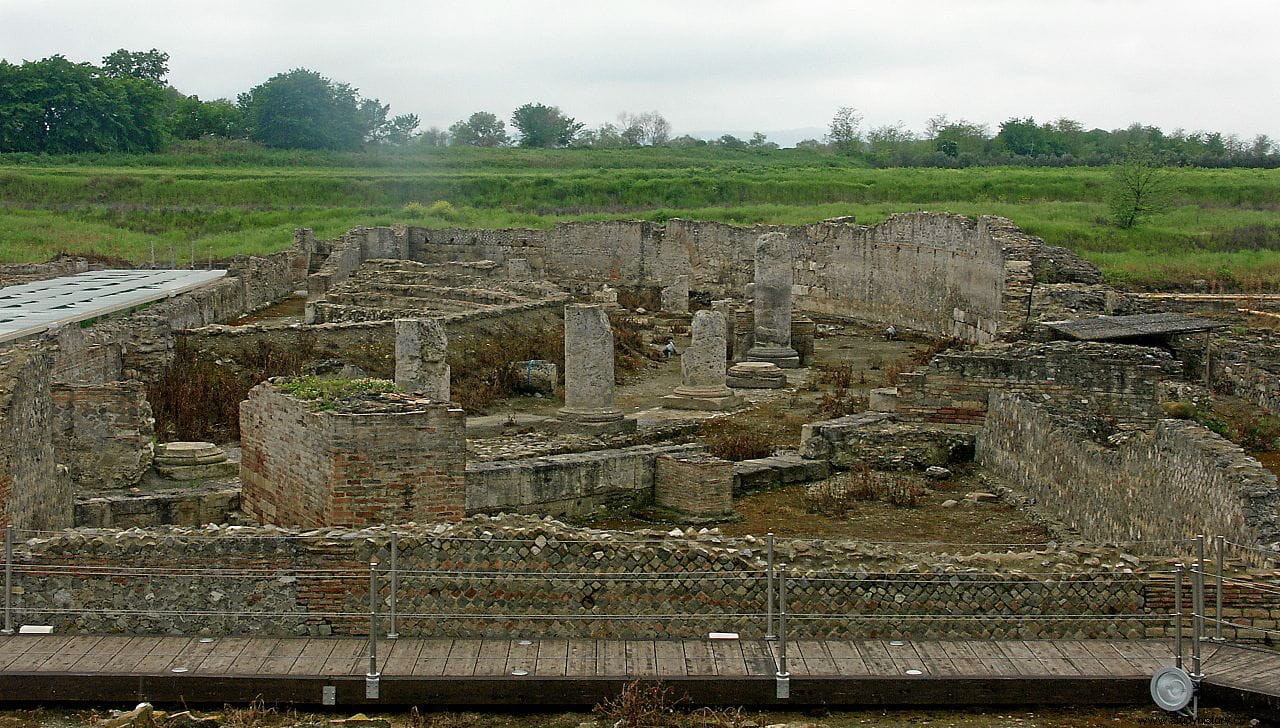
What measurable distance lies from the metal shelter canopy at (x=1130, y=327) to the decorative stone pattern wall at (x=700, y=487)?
26.4 ft

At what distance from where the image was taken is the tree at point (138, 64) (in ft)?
326

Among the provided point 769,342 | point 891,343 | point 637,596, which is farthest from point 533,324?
point 637,596

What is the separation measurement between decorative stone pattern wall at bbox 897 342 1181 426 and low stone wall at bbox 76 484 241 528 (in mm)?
9040

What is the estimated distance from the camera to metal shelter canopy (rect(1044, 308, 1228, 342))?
23.2 m

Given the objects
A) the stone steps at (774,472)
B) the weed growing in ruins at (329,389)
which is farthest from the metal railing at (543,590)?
the stone steps at (774,472)

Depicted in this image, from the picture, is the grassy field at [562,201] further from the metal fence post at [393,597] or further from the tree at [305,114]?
the metal fence post at [393,597]

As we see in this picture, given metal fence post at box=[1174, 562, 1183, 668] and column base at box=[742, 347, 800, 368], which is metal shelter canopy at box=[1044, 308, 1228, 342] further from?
metal fence post at box=[1174, 562, 1183, 668]

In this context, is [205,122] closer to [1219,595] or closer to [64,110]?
[64,110]

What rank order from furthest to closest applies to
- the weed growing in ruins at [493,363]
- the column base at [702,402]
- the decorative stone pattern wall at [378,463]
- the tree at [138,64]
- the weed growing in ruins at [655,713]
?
1. the tree at [138,64]
2. the column base at [702,402]
3. the weed growing in ruins at [493,363]
4. the decorative stone pattern wall at [378,463]
5. the weed growing in ruins at [655,713]

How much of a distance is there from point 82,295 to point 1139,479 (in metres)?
22.9

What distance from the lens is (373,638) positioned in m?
9.65

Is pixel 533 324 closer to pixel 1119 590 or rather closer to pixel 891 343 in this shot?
pixel 891 343

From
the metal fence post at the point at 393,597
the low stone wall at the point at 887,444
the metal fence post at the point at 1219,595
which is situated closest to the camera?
the metal fence post at the point at 1219,595

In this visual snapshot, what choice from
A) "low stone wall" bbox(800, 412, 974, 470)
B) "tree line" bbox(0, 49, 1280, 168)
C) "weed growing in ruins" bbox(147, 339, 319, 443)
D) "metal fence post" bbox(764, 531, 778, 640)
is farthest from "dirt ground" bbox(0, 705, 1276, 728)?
"tree line" bbox(0, 49, 1280, 168)
